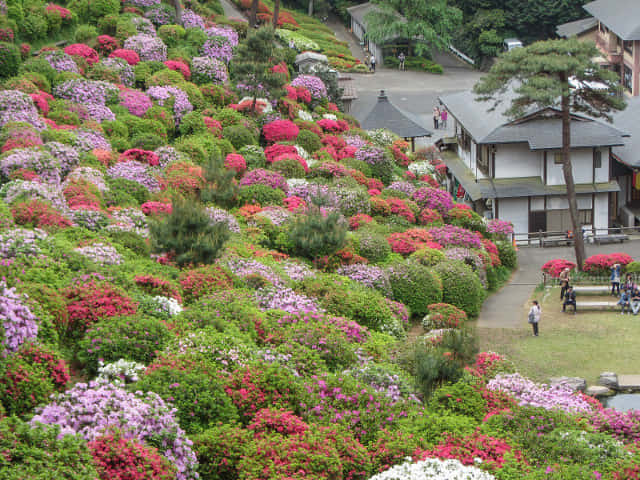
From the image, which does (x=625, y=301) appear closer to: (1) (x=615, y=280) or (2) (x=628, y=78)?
(1) (x=615, y=280)

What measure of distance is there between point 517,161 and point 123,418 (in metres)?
35.0

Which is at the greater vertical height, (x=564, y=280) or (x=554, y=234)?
(x=554, y=234)

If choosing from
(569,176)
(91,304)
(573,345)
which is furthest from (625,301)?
(91,304)

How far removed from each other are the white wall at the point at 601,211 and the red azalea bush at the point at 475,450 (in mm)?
31631

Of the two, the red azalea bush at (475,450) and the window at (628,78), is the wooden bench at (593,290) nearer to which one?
the red azalea bush at (475,450)

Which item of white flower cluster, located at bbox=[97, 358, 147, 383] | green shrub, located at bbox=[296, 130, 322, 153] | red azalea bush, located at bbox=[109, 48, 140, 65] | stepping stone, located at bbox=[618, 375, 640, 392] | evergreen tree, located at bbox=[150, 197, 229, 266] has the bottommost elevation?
stepping stone, located at bbox=[618, 375, 640, 392]

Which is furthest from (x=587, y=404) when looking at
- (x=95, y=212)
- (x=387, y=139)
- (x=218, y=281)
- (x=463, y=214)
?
(x=387, y=139)

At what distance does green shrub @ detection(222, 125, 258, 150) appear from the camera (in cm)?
3878

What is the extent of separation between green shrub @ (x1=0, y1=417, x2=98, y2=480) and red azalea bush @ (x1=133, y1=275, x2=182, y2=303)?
303 inches

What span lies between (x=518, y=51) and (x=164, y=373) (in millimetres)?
25790

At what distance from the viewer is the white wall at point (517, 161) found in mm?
45906

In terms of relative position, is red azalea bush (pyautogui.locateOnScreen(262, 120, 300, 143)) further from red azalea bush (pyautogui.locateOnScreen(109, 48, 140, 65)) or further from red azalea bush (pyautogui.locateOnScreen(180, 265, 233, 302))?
red azalea bush (pyautogui.locateOnScreen(180, 265, 233, 302))

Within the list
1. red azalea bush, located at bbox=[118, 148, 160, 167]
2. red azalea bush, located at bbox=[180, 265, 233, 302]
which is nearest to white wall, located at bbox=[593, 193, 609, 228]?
red azalea bush, located at bbox=[118, 148, 160, 167]

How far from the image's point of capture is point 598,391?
2344cm
